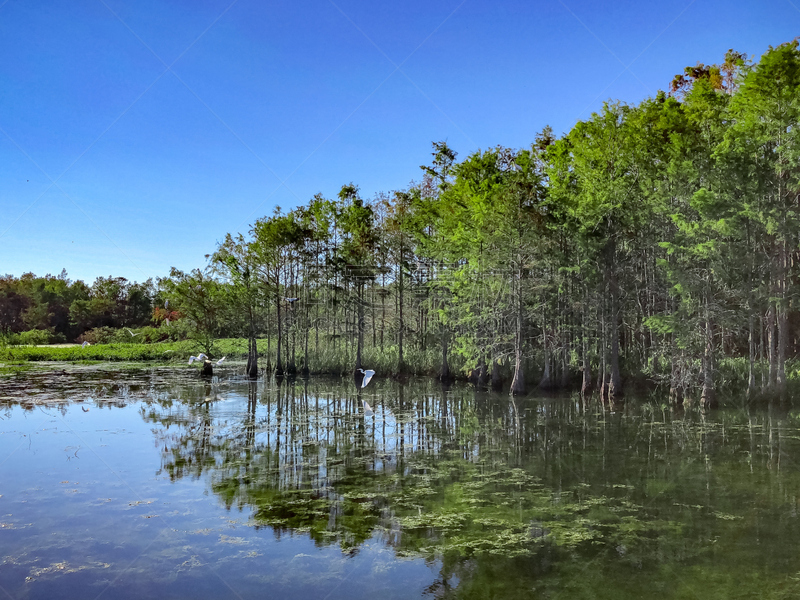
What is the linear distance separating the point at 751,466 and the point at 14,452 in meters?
18.3

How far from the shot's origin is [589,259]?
80.4 ft

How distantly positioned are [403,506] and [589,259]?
56.3ft

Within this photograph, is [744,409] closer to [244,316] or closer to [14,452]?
[14,452]

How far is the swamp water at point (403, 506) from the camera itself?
741 cm

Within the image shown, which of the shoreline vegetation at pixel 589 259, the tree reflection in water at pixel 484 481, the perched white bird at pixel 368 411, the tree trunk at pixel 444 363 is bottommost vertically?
the perched white bird at pixel 368 411

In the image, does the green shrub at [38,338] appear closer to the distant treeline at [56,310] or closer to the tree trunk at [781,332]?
the distant treeline at [56,310]

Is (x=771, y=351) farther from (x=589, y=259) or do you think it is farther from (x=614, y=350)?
(x=589, y=259)

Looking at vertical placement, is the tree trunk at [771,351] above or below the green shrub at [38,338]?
above

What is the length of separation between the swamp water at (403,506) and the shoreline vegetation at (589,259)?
5129 millimetres

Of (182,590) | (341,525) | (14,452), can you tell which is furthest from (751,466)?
(14,452)

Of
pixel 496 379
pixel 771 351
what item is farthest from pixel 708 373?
pixel 496 379

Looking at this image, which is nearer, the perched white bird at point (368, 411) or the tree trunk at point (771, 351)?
the tree trunk at point (771, 351)

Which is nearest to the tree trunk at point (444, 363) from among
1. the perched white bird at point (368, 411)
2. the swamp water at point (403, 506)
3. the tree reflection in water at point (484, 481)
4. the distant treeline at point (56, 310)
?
the perched white bird at point (368, 411)

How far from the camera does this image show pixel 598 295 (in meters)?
25.3
